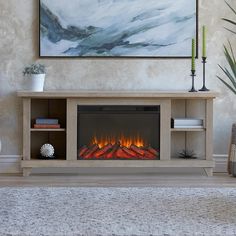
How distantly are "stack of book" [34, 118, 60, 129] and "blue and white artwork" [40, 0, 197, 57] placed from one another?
0.64m

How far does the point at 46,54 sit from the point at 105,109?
80 cm

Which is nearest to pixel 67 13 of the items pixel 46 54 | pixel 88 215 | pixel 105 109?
pixel 46 54

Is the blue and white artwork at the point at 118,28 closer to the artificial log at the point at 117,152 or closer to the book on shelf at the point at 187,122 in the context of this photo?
the book on shelf at the point at 187,122

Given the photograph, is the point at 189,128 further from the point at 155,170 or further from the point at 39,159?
the point at 39,159

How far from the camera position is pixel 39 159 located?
17.2 feet

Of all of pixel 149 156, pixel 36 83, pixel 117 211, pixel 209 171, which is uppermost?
pixel 36 83

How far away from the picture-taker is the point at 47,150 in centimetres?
526

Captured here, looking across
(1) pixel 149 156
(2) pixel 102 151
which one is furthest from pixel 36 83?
(1) pixel 149 156

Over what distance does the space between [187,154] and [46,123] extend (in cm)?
132

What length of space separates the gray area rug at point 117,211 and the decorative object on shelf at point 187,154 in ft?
3.09

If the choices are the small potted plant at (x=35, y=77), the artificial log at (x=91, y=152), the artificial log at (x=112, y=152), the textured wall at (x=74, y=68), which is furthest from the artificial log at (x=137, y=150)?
the small potted plant at (x=35, y=77)

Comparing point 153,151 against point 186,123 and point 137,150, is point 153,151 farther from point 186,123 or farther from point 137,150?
point 186,123

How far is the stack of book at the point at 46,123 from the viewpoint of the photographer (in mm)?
5207

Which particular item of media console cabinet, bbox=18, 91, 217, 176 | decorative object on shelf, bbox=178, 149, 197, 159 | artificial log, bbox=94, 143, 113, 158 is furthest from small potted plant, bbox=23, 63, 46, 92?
decorative object on shelf, bbox=178, 149, 197, 159
